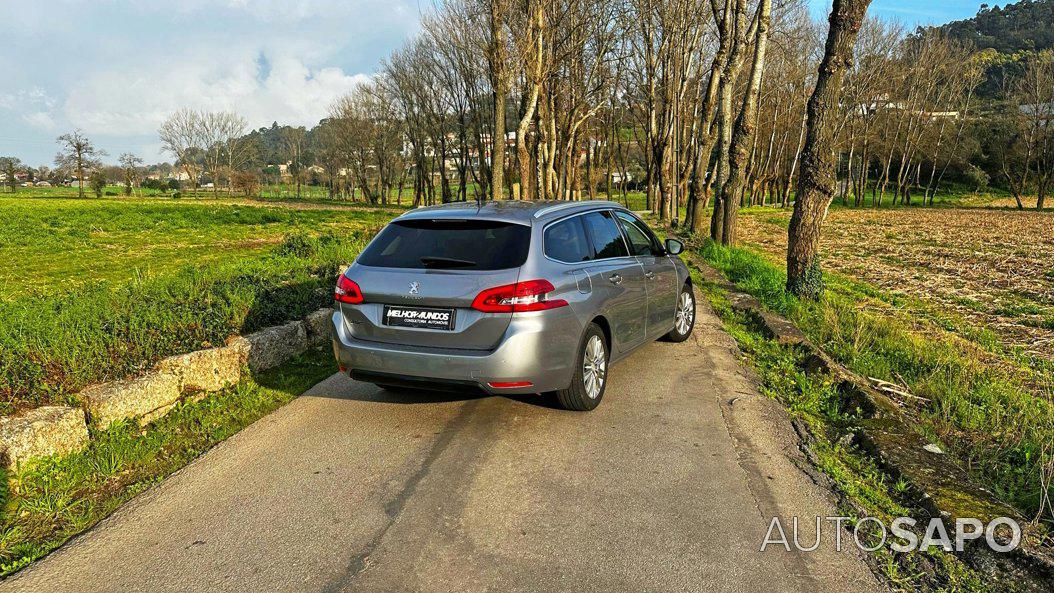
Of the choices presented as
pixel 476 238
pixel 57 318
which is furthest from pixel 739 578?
pixel 57 318

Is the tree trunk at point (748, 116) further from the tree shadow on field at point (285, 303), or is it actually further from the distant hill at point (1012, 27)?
the distant hill at point (1012, 27)

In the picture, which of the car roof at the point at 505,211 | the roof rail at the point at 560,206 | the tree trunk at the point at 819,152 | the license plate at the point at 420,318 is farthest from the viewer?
the tree trunk at the point at 819,152

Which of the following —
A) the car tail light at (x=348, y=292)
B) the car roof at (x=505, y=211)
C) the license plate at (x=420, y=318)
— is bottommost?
the license plate at (x=420, y=318)

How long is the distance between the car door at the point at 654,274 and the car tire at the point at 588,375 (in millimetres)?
1133

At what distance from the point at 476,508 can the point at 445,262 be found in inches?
73.7

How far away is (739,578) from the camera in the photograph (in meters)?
2.97

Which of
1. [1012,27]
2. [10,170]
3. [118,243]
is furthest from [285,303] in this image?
[1012,27]

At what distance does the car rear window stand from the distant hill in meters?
117

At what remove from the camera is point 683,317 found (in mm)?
7535

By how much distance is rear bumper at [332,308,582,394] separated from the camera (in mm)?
4492

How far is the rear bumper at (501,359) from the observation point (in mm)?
4492

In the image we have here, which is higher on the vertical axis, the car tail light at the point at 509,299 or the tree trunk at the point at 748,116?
the tree trunk at the point at 748,116

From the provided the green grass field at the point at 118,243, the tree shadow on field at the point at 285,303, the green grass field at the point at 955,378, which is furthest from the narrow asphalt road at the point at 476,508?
the green grass field at the point at 118,243

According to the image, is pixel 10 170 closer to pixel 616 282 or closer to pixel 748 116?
pixel 748 116
